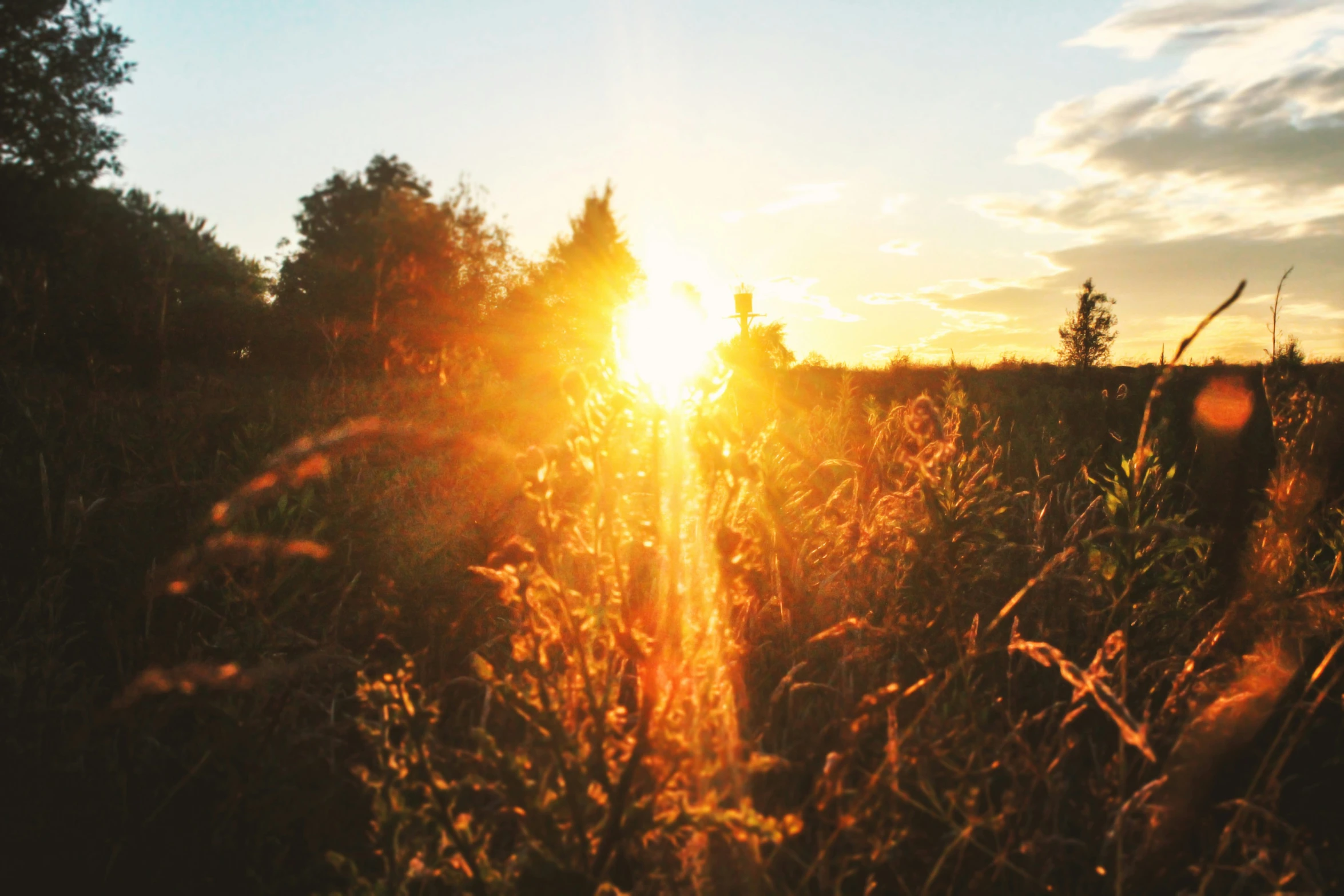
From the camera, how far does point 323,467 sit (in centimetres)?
326

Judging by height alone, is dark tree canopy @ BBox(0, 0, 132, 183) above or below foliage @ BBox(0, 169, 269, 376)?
above

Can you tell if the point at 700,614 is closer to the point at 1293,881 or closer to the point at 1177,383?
the point at 1293,881

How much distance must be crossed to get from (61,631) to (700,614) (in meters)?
1.86

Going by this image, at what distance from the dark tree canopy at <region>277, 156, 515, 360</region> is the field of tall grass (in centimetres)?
162

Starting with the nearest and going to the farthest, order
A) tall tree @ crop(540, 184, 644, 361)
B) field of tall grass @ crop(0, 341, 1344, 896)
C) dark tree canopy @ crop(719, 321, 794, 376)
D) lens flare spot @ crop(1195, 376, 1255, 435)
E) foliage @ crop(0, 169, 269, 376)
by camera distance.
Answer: field of tall grass @ crop(0, 341, 1344, 896)
foliage @ crop(0, 169, 269, 376)
lens flare spot @ crop(1195, 376, 1255, 435)
dark tree canopy @ crop(719, 321, 794, 376)
tall tree @ crop(540, 184, 644, 361)

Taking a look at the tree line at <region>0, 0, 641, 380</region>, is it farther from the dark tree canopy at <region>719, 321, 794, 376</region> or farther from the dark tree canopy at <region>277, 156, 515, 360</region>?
the dark tree canopy at <region>719, 321, 794, 376</region>

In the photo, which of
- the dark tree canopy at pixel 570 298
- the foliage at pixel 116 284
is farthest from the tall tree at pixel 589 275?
the foliage at pixel 116 284

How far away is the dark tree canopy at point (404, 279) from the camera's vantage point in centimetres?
566

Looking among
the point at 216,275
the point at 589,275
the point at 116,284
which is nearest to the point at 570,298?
the point at 589,275

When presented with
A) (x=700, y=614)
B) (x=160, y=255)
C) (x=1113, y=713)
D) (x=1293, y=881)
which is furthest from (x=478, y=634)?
(x=160, y=255)

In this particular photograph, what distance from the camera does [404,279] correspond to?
4.42 metres

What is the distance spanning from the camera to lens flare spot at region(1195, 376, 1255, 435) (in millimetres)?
5270

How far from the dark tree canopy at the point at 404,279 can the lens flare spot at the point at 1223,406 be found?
5.55m

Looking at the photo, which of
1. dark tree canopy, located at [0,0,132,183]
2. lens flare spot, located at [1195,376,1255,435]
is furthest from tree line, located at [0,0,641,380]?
lens flare spot, located at [1195,376,1255,435]
